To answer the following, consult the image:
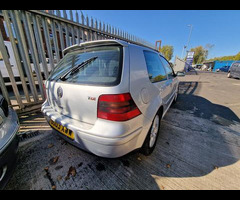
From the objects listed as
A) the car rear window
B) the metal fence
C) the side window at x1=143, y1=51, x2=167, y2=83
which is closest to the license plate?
the car rear window

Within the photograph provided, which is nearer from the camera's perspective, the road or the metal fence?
the road

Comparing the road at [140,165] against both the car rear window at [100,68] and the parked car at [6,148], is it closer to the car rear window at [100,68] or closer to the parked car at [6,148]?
the parked car at [6,148]

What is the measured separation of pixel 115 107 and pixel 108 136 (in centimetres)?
30

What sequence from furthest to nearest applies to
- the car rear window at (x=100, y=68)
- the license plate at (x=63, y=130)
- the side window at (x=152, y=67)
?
1. the side window at (x=152, y=67)
2. the license plate at (x=63, y=130)
3. the car rear window at (x=100, y=68)

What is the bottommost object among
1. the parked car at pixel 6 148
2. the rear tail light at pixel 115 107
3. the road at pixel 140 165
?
the road at pixel 140 165

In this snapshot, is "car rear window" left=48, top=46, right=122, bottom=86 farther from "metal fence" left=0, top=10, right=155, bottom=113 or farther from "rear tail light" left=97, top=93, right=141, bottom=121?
"metal fence" left=0, top=10, right=155, bottom=113

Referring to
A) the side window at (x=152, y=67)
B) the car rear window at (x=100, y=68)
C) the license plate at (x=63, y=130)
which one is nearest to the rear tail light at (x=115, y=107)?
the car rear window at (x=100, y=68)

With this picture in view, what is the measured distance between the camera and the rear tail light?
1075mm

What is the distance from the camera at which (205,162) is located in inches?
64.4

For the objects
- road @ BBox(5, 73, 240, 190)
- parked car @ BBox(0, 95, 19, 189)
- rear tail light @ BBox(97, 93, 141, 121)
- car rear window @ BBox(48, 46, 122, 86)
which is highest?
car rear window @ BBox(48, 46, 122, 86)

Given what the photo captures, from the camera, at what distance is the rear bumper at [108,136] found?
1080 millimetres

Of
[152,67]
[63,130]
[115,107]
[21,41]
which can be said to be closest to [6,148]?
[63,130]

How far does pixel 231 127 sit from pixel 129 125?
119 inches

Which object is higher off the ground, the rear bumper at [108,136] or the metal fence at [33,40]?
the metal fence at [33,40]
